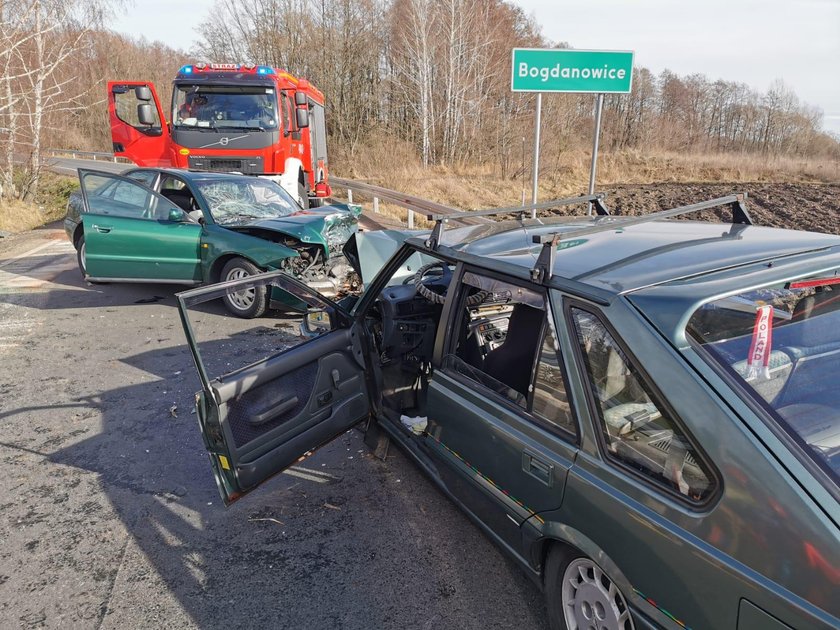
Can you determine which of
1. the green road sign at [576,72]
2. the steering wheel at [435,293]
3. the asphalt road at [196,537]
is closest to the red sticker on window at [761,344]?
the steering wheel at [435,293]

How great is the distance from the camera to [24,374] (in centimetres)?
579

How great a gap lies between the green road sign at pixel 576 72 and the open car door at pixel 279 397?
6799 mm

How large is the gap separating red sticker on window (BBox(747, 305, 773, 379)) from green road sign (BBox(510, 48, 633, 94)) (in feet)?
25.7

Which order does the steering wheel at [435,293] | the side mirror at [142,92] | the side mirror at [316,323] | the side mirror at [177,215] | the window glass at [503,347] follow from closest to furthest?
the window glass at [503,347], the steering wheel at [435,293], the side mirror at [316,323], the side mirror at [177,215], the side mirror at [142,92]

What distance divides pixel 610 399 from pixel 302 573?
76.3 inches

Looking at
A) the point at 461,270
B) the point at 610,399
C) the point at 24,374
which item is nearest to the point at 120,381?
the point at 24,374

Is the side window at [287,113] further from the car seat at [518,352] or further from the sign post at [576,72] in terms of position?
the car seat at [518,352]

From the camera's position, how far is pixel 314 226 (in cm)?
741

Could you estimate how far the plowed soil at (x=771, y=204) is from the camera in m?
16.8

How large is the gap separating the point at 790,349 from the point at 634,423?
70cm

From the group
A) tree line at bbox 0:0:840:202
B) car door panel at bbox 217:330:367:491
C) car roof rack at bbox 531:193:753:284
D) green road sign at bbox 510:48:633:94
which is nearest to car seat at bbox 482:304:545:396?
car roof rack at bbox 531:193:753:284

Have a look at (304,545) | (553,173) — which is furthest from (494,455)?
(553,173)

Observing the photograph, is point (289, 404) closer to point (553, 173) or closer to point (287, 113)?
point (287, 113)

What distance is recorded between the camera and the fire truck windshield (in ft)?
38.6
